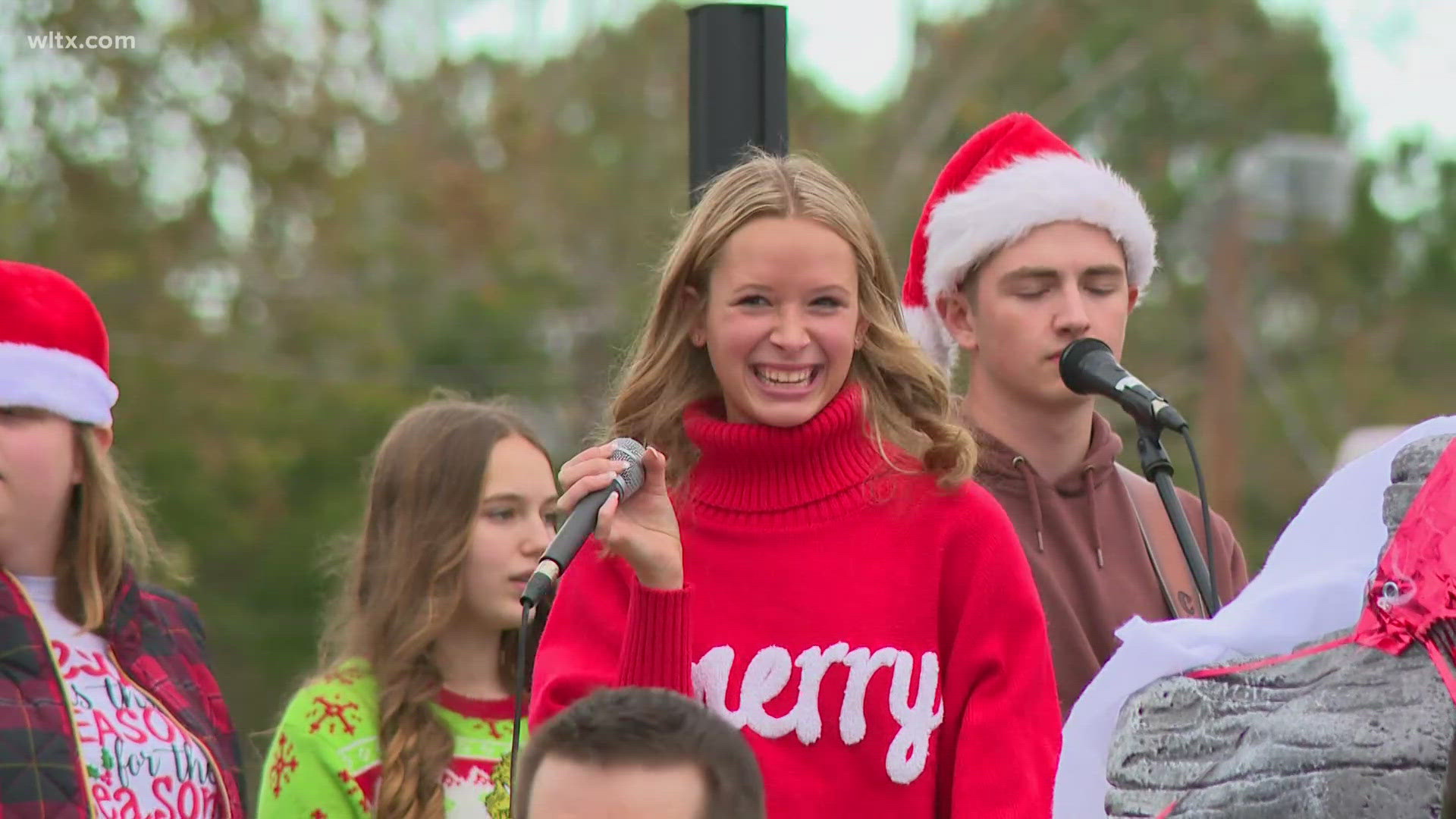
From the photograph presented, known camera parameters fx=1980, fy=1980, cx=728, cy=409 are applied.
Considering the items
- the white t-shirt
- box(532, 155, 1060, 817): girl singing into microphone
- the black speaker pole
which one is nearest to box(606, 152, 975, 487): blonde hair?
box(532, 155, 1060, 817): girl singing into microphone

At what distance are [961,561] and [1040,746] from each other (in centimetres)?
30

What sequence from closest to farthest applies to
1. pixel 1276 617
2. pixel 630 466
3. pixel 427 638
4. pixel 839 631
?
pixel 1276 617, pixel 630 466, pixel 839 631, pixel 427 638

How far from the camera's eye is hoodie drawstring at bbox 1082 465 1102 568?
3617 millimetres

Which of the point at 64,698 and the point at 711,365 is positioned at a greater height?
the point at 711,365

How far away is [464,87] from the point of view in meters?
18.5

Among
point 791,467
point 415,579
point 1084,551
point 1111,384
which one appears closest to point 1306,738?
point 791,467

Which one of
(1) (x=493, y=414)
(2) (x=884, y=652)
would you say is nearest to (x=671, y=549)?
(2) (x=884, y=652)

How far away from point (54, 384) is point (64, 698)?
0.63m

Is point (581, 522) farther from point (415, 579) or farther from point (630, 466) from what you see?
point (415, 579)

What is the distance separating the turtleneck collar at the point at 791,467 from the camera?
10.1 ft

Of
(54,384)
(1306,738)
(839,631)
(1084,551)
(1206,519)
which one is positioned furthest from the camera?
(54,384)

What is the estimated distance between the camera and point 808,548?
302cm

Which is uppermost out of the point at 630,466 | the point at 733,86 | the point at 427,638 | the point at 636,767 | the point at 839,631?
the point at 733,86

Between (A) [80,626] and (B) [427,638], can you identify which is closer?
(A) [80,626]
